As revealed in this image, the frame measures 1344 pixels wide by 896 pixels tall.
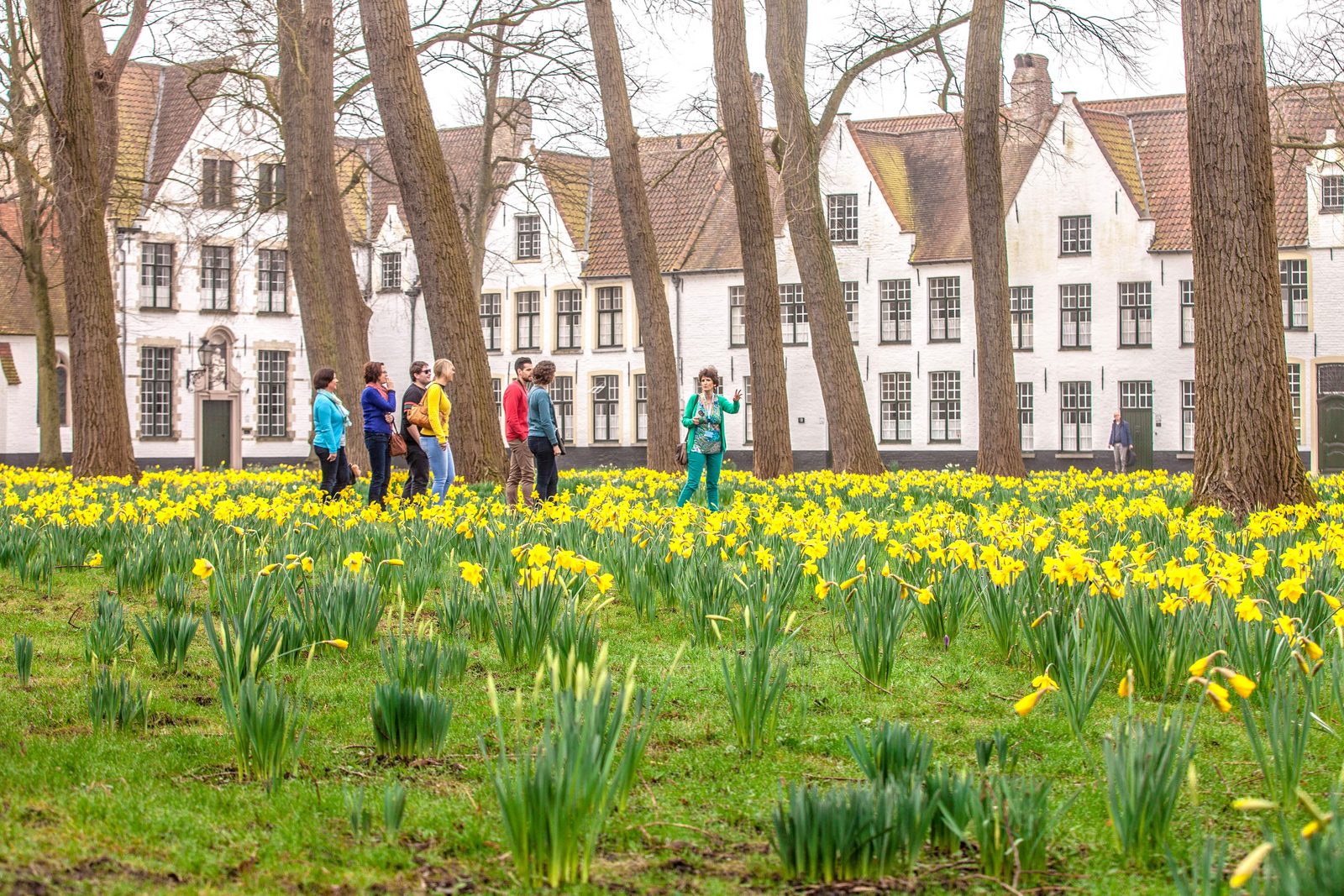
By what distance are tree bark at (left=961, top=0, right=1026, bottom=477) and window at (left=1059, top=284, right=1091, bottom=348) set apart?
1864 centimetres

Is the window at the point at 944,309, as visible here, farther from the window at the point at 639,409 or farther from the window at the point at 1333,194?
the window at the point at 1333,194

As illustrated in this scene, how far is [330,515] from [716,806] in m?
6.66

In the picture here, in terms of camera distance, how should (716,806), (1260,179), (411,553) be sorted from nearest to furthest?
(716,806), (411,553), (1260,179)

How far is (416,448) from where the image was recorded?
13508 millimetres

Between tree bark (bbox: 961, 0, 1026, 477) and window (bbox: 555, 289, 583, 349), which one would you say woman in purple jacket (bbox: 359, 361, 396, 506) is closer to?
tree bark (bbox: 961, 0, 1026, 477)

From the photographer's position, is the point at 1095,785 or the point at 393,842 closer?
the point at 393,842

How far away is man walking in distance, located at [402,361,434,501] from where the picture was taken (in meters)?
13.2

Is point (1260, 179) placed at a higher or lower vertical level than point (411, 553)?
higher

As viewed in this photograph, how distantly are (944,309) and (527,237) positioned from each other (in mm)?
13478

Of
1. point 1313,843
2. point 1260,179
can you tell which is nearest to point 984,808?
point 1313,843

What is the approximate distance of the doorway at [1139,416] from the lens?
122 ft

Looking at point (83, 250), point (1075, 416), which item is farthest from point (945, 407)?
point (83, 250)

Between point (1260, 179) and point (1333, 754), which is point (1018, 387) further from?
point (1333, 754)

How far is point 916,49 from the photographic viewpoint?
21.9 m
